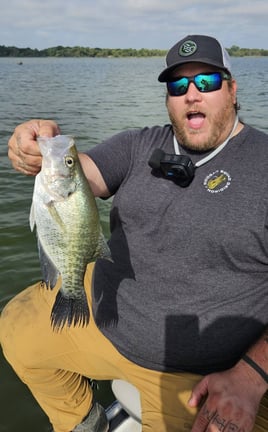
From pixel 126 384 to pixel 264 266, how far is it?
1.28 meters

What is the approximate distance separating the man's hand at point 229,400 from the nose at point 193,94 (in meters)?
1.78

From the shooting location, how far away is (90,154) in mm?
3117

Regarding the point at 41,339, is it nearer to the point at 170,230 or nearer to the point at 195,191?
the point at 170,230

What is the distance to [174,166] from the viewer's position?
2896mm

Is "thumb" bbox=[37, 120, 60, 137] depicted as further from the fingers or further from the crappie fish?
the fingers

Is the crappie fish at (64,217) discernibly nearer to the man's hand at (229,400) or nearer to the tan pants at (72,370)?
the tan pants at (72,370)

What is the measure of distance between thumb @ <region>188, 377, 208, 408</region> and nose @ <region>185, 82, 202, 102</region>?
1.86 metres

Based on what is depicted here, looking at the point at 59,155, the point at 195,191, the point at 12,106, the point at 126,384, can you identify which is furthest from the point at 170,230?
the point at 12,106

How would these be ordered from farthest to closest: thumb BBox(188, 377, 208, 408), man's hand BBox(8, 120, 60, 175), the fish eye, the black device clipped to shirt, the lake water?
the lake water
the black device clipped to shirt
thumb BBox(188, 377, 208, 408)
man's hand BBox(8, 120, 60, 175)
the fish eye

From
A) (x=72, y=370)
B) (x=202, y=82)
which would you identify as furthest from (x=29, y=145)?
(x=72, y=370)

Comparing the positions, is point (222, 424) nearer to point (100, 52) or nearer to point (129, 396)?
point (129, 396)

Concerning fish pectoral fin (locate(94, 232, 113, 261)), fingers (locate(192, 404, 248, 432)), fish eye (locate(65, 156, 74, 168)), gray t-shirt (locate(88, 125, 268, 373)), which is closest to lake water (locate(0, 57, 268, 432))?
gray t-shirt (locate(88, 125, 268, 373))

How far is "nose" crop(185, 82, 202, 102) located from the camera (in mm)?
3051

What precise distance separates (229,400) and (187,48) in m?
2.34
